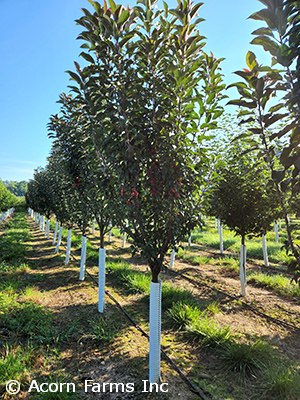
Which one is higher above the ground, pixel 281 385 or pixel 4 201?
pixel 4 201

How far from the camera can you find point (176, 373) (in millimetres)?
3791

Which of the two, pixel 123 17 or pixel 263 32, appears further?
pixel 123 17

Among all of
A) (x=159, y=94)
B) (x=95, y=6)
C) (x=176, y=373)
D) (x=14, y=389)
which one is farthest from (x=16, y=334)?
(x=95, y=6)

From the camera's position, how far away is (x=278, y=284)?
8.07 meters

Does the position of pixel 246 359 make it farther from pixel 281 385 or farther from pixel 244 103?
pixel 244 103

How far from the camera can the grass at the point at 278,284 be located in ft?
24.6

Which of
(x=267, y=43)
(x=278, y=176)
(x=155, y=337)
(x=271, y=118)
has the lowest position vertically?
(x=155, y=337)

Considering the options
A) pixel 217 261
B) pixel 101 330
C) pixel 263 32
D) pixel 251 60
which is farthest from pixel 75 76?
pixel 217 261

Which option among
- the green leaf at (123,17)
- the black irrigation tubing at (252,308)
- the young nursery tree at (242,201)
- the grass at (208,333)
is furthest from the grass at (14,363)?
the young nursery tree at (242,201)

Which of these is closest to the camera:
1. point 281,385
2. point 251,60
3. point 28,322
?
point 251,60

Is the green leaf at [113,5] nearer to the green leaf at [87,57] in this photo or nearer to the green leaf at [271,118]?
the green leaf at [87,57]

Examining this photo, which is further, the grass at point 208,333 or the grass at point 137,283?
the grass at point 137,283

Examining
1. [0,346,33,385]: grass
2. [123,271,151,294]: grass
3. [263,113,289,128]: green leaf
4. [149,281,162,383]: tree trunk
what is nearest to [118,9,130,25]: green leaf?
[263,113,289,128]: green leaf

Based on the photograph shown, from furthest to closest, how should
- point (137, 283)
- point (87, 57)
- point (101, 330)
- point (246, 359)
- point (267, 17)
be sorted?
point (137, 283) → point (101, 330) → point (246, 359) → point (87, 57) → point (267, 17)
